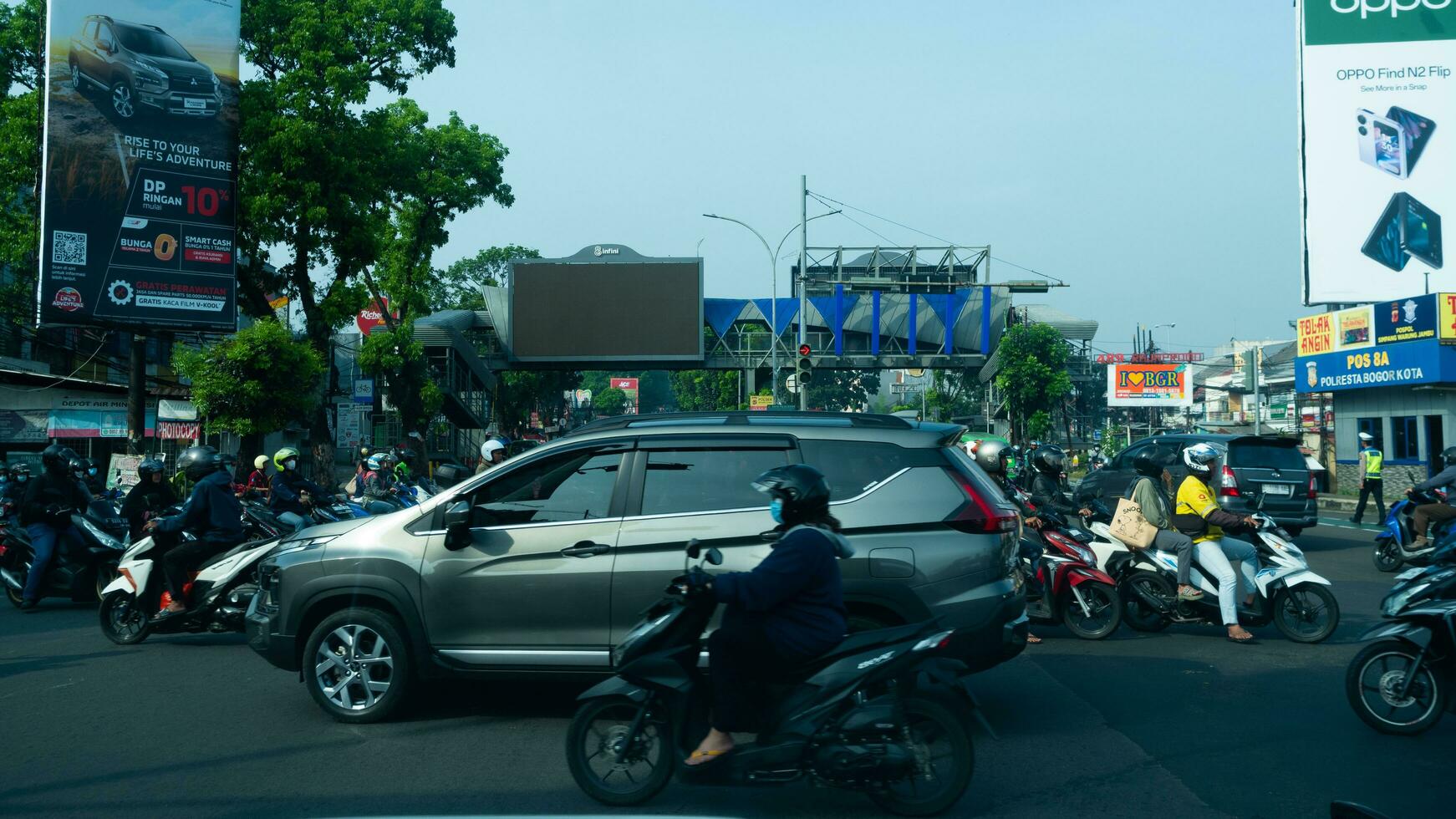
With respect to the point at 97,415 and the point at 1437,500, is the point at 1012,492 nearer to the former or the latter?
the point at 1437,500

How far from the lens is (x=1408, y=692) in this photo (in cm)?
636

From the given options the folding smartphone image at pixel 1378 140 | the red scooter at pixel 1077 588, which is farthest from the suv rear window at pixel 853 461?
the folding smartphone image at pixel 1378 140

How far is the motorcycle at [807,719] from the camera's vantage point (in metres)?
4.89

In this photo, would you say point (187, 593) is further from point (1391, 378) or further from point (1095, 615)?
point (1391, 378)

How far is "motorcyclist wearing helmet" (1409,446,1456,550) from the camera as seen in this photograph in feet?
43.7

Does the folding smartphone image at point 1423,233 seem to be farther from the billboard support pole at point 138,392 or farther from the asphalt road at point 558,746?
the billboard support pole at point 138,392

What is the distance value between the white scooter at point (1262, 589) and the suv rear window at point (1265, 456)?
25.2 ft

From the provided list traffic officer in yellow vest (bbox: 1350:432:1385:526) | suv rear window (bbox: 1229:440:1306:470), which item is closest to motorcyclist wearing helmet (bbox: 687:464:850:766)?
suv rear window (bbox: 1229:440:1306:470)

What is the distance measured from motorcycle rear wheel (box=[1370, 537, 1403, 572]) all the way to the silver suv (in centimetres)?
985

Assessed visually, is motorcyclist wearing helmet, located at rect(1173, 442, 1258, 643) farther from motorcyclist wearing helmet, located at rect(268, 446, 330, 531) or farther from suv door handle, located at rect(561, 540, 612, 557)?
motorcyclist wearing helmet, located at rect(268, 446, 330, 531)

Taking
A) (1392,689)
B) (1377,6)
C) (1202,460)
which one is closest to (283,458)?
(1202,460)

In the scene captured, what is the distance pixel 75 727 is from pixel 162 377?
36.5 metres

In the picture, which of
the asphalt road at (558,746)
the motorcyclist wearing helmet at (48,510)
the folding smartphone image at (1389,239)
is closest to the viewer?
the asphalt road at (558,746)

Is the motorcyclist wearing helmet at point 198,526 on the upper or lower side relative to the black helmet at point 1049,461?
lower
